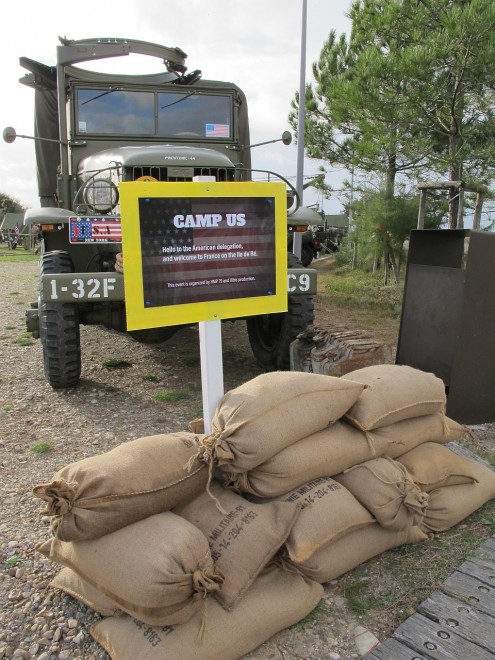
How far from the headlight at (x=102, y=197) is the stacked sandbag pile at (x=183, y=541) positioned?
95.9 inches

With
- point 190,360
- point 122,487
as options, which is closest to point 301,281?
point 190,360

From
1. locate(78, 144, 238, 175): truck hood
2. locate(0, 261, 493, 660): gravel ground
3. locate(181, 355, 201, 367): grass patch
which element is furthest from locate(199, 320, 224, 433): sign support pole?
locate(181, 355, 201, 367): grass patch

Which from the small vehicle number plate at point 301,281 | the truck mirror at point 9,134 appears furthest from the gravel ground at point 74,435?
the truck mirror at point 9,134

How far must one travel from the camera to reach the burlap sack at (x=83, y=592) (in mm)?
1872

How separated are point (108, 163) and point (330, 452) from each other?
3.32 meters

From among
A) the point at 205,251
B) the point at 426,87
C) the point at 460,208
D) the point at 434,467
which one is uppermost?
the point at 426,87

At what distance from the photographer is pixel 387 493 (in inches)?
85.9

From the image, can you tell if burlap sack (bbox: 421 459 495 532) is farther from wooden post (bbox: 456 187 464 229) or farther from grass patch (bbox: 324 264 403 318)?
wooden post (bbox: 456 187 464 229)

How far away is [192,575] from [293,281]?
103 inches

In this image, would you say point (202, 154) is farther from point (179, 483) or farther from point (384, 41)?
point (384, 41)

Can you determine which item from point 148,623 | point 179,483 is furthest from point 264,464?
point 148,623

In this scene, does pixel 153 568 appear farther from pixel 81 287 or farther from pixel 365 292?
pixel 365 292

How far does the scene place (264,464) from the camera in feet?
6.79

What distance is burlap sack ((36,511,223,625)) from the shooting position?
1658 millimetres
